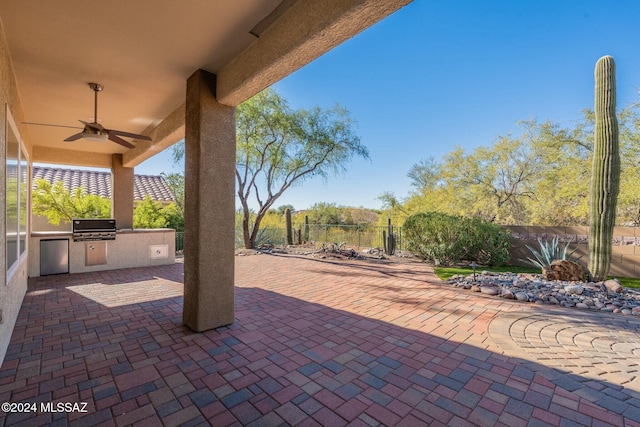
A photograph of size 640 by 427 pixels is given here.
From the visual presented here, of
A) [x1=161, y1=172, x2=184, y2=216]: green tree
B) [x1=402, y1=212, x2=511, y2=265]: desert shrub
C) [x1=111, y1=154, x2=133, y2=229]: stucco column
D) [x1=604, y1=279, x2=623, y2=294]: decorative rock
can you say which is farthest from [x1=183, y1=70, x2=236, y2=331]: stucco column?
[x1=161, y1=172, x2=184, y2=216]: green tree

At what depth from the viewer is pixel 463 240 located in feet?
23.7

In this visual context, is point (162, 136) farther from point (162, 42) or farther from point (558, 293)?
point (558, 293)

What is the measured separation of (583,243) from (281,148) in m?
9.19

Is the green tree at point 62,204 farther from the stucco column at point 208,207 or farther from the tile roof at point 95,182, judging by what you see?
the stucco column at point 208,207

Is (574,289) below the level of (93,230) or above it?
below

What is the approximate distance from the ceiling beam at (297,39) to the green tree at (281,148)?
6437mm

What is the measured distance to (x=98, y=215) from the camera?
8781mm

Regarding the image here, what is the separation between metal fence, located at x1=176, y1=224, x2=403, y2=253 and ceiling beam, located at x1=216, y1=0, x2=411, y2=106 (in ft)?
30.1

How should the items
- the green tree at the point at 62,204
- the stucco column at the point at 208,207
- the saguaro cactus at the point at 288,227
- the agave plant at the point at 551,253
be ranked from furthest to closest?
the saguaro cactus at the point at 288,227 < the green tree at the point at 62,204 < the agave plant at the point at 551,253 < the stucco column at the point at 208,207

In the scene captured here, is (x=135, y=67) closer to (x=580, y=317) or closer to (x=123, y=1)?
(x=123, y=1)

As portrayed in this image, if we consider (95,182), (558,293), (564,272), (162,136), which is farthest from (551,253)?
(95,182)

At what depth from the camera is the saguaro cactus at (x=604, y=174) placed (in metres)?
5.38

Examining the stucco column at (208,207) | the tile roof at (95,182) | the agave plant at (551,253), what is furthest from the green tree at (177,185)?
the agave plant at (551,253)

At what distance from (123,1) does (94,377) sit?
2946 mm
